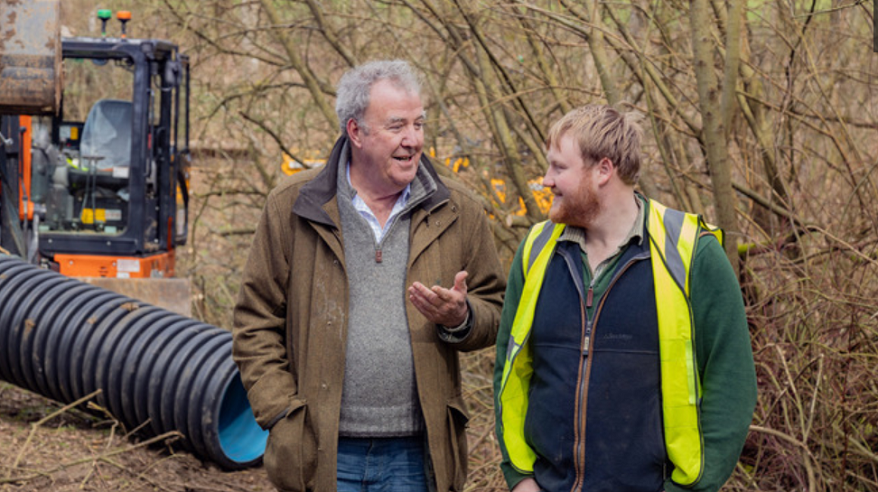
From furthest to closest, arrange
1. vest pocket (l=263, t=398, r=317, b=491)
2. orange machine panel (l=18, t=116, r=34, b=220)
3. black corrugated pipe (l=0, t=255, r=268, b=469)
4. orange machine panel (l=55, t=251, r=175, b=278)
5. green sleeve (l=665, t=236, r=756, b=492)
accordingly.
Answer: orange machine panel (l=55, t=251, r=175, b=278) < orange machine panel (l=18, t=116, r=34, b=220) < black corrugated pipe (l=0, t=255, r=268, b=469) < vest pocket (l=263, t=398, r=317, b=491) < green sleeve (l=665, t=236, r=756, b=492)

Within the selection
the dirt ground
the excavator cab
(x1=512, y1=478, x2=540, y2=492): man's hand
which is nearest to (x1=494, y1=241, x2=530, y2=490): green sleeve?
(x1=512, y1=478, x2=540, y2=492): man's hand

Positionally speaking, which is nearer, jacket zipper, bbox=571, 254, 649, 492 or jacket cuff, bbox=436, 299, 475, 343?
jacket zipper, bbox=571, 254, 649, 492

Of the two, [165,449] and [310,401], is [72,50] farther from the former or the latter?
[310,401]

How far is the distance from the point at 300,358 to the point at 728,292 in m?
1.29

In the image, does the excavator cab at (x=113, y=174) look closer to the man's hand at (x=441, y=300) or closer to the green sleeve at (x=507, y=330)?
the man's hand at (x=441, y=300)

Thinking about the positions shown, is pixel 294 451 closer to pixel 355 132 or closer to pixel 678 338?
pixel 355 132

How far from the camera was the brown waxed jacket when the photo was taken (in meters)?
3.36

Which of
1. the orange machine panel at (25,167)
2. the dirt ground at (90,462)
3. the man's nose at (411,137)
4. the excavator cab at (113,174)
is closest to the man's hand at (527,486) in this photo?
→ the man's nose at (411,137)

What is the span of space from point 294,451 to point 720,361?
1.26 m

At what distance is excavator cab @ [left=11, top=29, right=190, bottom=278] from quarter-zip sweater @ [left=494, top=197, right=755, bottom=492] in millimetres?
8135

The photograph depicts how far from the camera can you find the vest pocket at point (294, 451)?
335cm

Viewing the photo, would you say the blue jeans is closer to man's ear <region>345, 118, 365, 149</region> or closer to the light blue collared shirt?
the light blue collared shirt

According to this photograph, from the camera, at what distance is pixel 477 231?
361cm

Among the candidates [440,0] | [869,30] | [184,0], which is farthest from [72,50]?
[869,30]
